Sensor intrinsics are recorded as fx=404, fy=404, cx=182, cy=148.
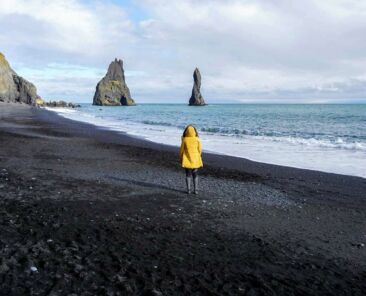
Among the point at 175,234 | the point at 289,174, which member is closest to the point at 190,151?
the point at 175,234

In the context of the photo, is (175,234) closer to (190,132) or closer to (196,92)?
(190,132)

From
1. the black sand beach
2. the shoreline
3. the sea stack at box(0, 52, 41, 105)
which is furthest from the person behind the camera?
the sea stack at box(0, 52, 41, 105)

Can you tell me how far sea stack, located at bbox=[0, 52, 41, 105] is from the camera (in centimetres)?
10294

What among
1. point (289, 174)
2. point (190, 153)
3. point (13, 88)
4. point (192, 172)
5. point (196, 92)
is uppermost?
point (196, 92)

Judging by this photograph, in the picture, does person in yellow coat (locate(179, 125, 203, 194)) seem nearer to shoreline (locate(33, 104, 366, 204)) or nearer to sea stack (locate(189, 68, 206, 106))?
shoreline (locate(33, 104, 366, 204))

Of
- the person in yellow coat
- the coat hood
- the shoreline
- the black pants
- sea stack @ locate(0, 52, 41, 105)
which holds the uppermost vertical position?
sea stack @ locate(0, 52, 41, 105)

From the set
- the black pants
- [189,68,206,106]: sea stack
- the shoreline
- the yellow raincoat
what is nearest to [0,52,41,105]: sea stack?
[189,68,206,106]: sea stack

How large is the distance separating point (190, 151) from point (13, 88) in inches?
4353

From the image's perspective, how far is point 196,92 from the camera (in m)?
188

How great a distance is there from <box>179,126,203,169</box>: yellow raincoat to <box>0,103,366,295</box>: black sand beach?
0.80 meters

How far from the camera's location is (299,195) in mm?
11211

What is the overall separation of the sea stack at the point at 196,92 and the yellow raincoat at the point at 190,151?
169845 millimetres

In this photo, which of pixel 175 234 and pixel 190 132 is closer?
pixel 175 234

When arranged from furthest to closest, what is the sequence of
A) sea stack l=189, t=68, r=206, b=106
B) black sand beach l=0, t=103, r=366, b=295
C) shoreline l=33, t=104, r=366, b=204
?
sea stack l=189, t=68, r=206, b=106
shoreline l=33, t=104, r=366, b=204
black sand beach l=0, t=103, r=366, b=295
